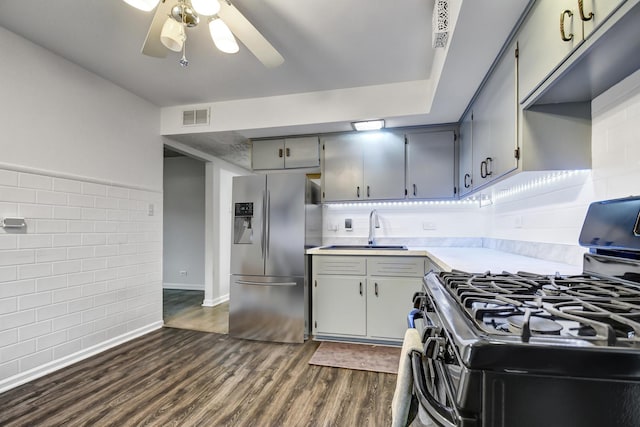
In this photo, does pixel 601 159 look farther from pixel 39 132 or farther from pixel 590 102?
pixel 39 132

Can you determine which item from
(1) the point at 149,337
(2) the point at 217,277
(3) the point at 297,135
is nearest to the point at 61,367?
(1) the point at 149,337

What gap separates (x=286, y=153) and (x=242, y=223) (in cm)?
95

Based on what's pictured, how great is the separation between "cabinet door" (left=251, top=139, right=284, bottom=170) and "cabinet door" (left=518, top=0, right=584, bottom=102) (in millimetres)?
2413

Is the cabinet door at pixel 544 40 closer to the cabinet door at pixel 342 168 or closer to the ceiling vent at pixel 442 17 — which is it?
the ceiling vent at pixel 442 17

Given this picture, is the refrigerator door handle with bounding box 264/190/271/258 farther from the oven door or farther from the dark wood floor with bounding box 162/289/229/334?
the oven door

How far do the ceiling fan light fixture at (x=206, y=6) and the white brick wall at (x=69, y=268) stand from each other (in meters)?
1.85

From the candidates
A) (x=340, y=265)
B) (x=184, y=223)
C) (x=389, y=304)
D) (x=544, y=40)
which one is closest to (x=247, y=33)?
(x=544, y=40)

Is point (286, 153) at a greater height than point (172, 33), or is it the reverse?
point (172, 33)

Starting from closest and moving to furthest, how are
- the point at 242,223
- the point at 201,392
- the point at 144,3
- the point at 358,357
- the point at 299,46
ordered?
the point at 144,3 < the point at 201,392 < the point at 299,46 < the point at 358,357 < the point at 242,223

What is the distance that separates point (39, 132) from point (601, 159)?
3629mm

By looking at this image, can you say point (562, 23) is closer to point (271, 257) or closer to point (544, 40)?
point (544, 40)

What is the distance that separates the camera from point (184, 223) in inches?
212

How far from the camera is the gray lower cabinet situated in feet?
8.96

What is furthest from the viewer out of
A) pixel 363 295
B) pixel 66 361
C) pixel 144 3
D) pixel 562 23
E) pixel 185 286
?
pixel 185 286
